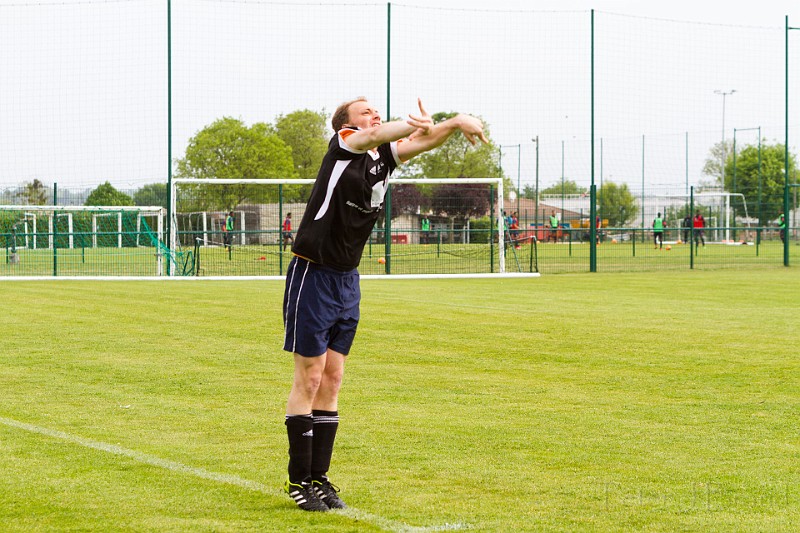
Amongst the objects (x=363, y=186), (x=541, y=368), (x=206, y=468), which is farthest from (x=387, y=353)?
(x=363, y=186)

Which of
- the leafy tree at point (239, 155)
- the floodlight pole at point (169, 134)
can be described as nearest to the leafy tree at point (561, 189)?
the floodlight pole at point (169, 134)

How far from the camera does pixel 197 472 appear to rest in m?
5.96

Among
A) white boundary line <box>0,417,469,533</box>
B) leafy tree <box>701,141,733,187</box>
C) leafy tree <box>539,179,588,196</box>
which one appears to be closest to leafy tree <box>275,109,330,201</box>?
leafy tree <box>701,141,733,187</box>

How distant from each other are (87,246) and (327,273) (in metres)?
27.2

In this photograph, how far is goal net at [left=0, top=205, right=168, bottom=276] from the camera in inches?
1131

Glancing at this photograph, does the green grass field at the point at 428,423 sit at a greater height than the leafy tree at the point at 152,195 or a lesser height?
lesser

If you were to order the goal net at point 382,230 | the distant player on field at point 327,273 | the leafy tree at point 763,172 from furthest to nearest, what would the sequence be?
1. the leafy tree at point 763,172
2. the goal net at point 382,230
3. the distant player on field at point 327,273

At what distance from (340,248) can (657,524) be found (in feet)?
6.64

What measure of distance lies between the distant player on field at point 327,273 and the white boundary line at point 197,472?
0.21 meters

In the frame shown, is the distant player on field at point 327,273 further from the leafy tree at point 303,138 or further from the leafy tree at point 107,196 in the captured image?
the leafy tree at point 303,138

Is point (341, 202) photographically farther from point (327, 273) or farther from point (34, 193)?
point (34, 193)

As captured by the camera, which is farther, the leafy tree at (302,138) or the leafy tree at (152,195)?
the leafy tree at (302,138)

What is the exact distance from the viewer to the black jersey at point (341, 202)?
17.5ft

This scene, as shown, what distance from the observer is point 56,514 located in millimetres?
5074
